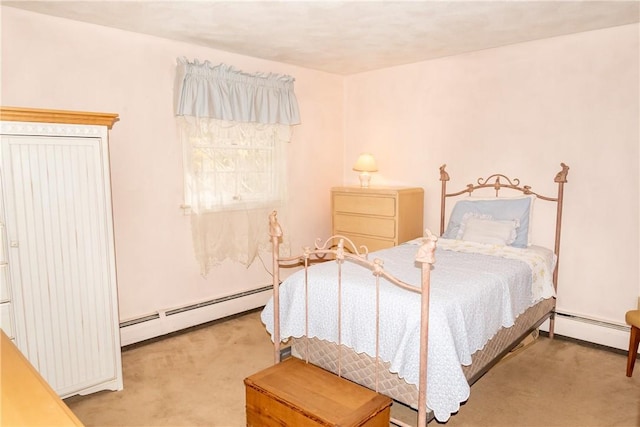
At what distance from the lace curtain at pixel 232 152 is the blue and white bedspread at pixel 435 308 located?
1302 millimetres

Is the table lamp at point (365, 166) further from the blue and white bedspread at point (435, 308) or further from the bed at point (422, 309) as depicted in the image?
the blue and white bedspread at point (435, 308)

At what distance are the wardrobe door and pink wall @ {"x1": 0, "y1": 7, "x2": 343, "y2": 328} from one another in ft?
2.49

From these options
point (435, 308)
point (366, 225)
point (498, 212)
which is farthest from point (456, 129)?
point (435, 308)

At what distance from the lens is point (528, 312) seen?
10.3 ft

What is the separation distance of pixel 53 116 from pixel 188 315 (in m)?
2.04

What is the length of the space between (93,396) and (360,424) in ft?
5.95

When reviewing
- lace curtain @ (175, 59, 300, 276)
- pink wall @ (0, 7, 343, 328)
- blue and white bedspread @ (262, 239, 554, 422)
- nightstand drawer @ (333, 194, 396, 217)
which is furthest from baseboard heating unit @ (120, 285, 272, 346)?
blue and white bedspread @ (262, 239, 554, 422)

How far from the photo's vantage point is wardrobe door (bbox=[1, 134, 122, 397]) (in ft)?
7.86

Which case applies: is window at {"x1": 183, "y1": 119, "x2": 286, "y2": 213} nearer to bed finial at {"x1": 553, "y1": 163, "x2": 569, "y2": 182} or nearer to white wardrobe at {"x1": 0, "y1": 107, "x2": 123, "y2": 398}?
white wardrobe at {"x1": 0, "y1": 107, "x2": 123, "y2": 398}

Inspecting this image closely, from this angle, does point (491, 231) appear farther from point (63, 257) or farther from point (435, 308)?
point (63, 257)

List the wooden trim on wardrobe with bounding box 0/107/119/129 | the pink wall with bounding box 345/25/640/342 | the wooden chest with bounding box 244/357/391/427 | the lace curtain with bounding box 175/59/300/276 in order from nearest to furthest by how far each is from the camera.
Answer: the wooden chest with bounding box 244/357/391/427
the wooden trim on wardrobe with bounding box 0/107/119/129
the pink wall with bounding box 345/25/640/342
the lace curtain with bounding box 175/59/300/276

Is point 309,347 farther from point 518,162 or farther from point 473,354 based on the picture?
point 518,162

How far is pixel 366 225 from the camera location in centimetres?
439

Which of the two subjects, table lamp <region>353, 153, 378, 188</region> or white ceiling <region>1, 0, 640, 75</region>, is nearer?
white ceiling <region>1, 0, 640, 75</region>
